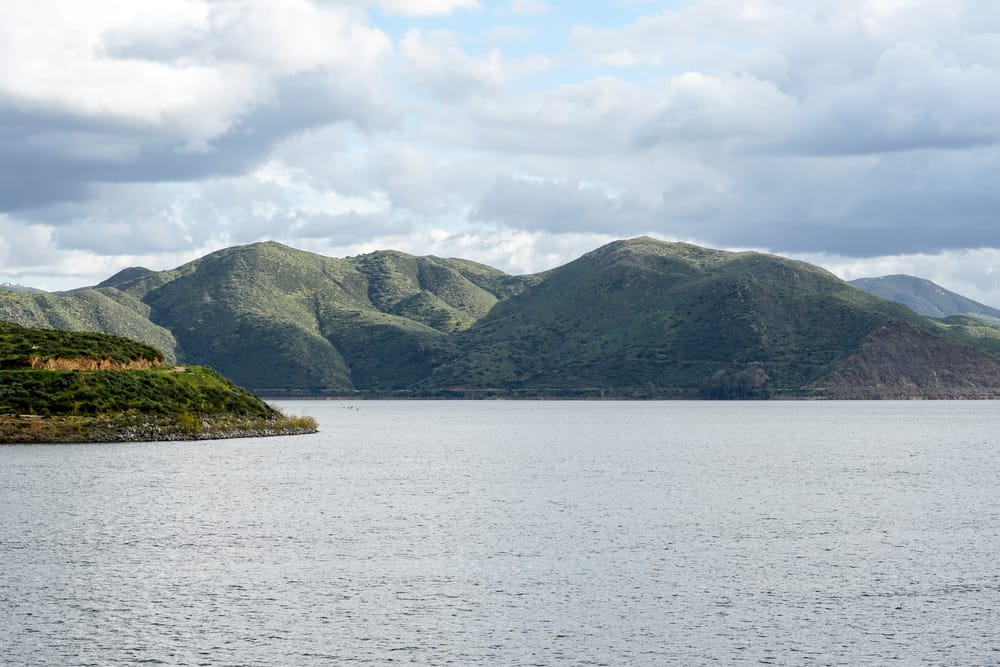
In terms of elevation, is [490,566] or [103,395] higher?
[103,395]

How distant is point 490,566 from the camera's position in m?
48.7

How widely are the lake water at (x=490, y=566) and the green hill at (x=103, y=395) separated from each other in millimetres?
19475

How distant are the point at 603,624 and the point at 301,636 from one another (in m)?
10.3

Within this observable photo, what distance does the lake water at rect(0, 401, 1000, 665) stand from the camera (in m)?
35.2

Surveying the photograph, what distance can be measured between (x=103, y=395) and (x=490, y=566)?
87690mm

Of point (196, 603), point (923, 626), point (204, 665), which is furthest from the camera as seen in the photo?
point (196, 603)

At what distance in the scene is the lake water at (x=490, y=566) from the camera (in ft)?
115

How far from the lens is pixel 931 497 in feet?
257

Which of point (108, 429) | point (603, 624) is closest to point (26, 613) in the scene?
point (603, 624)

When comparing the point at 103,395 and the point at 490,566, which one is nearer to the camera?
the point at 490,566

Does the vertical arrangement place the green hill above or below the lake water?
above

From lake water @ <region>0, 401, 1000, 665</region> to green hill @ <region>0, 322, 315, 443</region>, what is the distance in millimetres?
19475

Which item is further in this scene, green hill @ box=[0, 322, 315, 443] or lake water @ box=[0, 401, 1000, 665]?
green hill @ box=[0, 322, 315, 443]

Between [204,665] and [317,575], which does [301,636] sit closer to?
[204,665]
